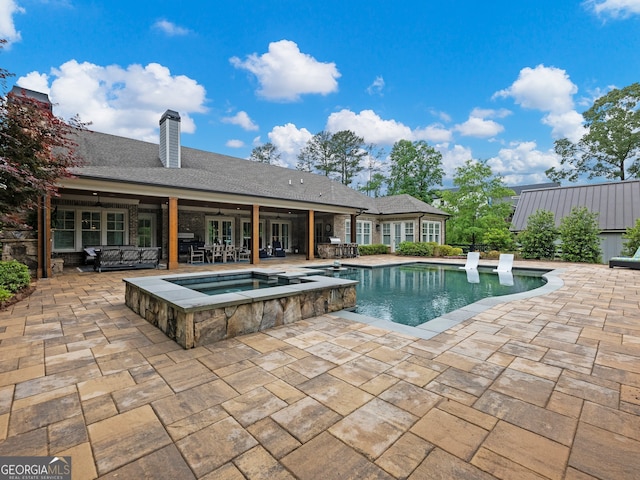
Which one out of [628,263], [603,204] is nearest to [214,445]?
[628,263]

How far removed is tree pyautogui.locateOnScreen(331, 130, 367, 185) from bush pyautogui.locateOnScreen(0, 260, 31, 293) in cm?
2710

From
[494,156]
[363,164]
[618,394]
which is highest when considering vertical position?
[363,164]

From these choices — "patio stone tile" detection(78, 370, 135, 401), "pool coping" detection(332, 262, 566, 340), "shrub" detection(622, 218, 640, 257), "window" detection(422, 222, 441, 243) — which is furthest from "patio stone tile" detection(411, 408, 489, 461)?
"window" detection(422, 222, 441, 243)

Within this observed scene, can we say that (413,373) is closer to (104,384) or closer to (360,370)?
(360,370)

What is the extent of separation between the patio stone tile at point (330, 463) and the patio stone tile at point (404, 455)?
0.18 feet

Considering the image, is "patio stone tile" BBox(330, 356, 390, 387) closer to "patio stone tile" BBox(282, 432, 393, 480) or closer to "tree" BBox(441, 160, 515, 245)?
"patio stone tile" BBox(282, 432, 393, 480)

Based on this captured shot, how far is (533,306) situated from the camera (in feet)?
16.7

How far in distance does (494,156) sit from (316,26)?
14.2 m

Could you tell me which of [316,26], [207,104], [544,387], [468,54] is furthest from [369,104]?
[544,387]

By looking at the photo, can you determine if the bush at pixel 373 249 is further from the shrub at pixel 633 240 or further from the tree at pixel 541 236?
the shrub at pixel 633 240

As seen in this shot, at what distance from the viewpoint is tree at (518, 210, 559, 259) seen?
14195 mm

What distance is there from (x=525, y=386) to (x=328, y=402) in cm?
158

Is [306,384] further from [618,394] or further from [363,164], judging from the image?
[363,164]

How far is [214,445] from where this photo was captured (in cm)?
168
